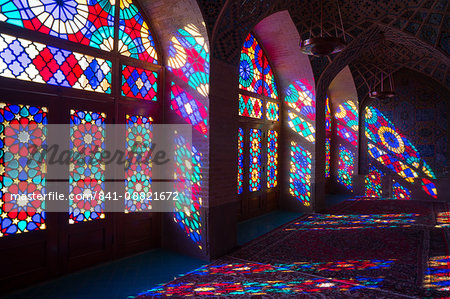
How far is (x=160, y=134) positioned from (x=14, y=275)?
87.4 inches

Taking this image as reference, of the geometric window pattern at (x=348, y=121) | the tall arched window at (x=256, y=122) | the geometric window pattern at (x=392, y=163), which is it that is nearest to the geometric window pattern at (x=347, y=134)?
the geometric window pattern at (x=348, y=121)

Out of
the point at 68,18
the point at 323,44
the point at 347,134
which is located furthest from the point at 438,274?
the point at 347,134

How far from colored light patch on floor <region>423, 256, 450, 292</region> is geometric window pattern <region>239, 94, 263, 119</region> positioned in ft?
12.1

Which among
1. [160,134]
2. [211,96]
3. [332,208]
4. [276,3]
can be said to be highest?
[276,3]

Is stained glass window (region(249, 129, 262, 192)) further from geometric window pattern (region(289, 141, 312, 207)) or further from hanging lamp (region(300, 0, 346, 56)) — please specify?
hanging lamp (region(300, 0, 346, 56))

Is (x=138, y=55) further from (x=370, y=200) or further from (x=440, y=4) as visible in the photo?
(x=370, y=200)

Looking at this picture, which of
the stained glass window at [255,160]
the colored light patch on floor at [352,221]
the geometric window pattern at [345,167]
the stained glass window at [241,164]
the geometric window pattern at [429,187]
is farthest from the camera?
the geometric window pattern at [345,167]

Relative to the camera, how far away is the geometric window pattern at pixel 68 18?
3.08 metres

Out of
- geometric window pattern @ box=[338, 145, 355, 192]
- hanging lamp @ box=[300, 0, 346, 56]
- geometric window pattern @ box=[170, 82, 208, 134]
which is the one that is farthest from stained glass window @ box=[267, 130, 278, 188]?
geometric window pattern @ box=[338, 145, 355, 192]

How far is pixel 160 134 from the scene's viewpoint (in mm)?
4398

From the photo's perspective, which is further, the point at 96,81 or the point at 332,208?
the point at 332,208

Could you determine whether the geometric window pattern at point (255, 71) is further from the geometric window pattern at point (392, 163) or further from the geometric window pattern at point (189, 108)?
the geometric window pattern at point (392, 163)

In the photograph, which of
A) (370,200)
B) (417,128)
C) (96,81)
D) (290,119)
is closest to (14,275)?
(96,81)

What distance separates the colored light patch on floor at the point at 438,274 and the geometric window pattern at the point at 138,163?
3.28m
